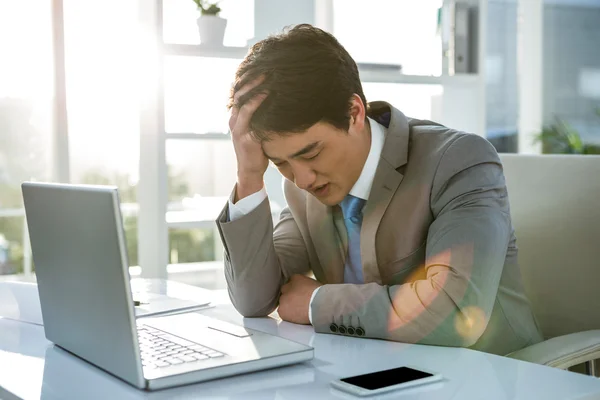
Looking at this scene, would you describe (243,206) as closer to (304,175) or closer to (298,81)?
(304,175)

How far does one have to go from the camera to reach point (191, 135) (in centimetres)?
291

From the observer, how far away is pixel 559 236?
5.34 ft

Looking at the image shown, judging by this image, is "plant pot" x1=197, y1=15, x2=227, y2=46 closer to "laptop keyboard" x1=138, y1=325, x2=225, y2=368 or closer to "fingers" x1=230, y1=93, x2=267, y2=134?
"fingers" x1=230, y1=93, x2=267, y2=134

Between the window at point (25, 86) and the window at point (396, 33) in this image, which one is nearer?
the window at point (25, 86)

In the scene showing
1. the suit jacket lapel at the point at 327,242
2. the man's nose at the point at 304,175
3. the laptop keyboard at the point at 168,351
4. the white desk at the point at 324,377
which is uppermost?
Answer: the man's nose at the point at 304,175

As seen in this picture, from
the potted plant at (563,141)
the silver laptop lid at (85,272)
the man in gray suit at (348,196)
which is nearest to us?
the silver laptop lid at (85,272)

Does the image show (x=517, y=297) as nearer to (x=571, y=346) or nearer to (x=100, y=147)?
(x=571, y=346)

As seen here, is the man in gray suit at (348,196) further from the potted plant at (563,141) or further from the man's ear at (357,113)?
the potted plant at (563,141)

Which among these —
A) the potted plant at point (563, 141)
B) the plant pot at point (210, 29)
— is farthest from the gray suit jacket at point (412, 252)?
the potted plant at point (563, 141)

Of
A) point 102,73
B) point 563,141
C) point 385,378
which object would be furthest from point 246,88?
point 563,141

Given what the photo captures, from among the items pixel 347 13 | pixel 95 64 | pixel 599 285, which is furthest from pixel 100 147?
pixel 599 285

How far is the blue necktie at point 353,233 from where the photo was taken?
1593 millimetres

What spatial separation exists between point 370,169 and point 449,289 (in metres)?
0.39

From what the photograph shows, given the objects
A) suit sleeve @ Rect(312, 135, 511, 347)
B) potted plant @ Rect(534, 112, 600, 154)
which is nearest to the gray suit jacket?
suit sleeve @ Rect(312, 135, 511, 347)
